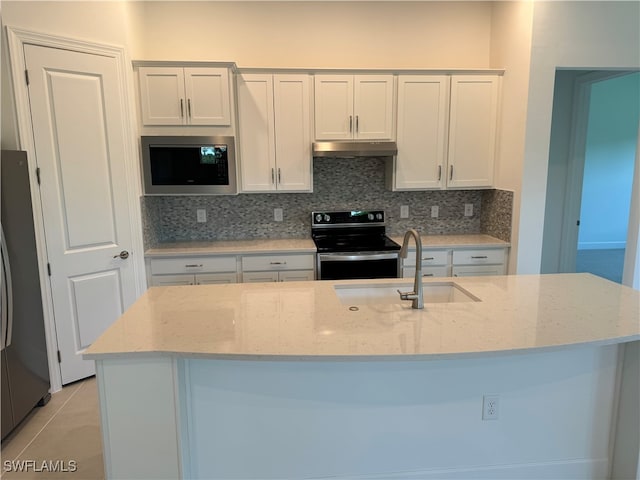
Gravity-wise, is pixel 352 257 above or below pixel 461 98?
below

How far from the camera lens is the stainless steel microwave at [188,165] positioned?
335 centimetres

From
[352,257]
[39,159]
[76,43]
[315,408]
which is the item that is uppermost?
[76,43]

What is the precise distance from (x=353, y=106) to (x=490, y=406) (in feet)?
8.52

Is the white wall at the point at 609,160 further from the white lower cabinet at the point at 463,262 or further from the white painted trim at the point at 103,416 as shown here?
the white painted trim at the point at 103,416

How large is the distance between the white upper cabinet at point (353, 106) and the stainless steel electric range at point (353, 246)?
787 millimetres

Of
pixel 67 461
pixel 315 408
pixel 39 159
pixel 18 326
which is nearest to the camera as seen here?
pixel 315 408

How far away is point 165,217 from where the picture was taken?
3.86 metres

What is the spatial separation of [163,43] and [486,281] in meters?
3.31

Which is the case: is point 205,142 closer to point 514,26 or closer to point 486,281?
point 486,281

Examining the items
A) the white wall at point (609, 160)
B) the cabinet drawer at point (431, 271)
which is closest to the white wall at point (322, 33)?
the cabinet drawer at point (431, 271)

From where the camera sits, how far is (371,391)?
1798mm

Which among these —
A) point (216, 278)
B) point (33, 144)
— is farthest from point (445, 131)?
point (33, 144)


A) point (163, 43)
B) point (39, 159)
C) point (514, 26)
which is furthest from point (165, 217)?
point (514, 26)

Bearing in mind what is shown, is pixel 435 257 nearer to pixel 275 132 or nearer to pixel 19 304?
pixel 275 132
